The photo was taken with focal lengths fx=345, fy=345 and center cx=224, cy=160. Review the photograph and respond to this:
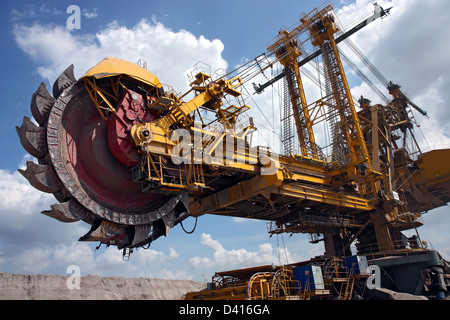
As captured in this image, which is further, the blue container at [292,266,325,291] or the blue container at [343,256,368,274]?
the blue container at [343,256,368,274]

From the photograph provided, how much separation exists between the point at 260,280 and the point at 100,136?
379 inches

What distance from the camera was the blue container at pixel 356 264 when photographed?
773 inches

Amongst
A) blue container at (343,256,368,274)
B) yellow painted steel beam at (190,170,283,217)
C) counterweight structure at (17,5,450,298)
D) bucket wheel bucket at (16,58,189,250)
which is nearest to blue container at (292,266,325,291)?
counterweight structure at (17,5,450,298)

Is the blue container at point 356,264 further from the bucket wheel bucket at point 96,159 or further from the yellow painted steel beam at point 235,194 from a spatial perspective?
the bucket wheel bucket at point 96,159

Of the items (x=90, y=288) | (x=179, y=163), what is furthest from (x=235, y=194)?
(x=90, y=288)

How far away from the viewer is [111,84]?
1504 centimetres

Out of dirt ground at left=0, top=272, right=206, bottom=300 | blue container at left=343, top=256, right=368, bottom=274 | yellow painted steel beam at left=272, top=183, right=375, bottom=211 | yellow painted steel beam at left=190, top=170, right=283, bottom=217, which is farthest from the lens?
dirt ground at left=0, top=272, right=206, bottom=300

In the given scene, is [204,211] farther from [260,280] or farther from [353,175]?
[353,175]

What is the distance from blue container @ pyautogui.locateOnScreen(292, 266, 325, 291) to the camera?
16875 millimetres

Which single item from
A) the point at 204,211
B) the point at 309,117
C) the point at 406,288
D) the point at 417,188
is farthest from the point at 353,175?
the point at 417,188

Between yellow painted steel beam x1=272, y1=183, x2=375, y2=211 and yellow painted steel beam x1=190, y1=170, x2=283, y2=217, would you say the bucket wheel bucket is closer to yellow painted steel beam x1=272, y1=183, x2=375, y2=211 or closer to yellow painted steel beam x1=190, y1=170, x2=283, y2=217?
yellow painted steel beam x1=190, y1=170, x2=283, y2=217

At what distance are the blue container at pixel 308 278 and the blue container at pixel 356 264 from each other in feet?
10.9

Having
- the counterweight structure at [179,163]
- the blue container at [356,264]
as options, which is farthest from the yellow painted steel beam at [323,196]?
the blue container at [356,264]

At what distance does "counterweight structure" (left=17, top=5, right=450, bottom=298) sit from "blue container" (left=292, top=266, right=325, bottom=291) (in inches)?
33.7
